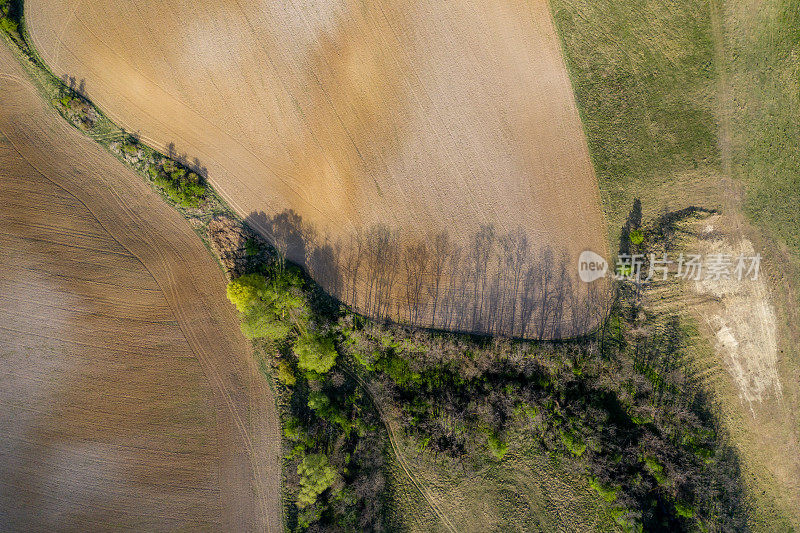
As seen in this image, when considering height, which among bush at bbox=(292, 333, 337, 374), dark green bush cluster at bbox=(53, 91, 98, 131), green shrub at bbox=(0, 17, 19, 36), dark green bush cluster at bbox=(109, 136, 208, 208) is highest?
green shrub at bbox=(0, 17, 19, 36)

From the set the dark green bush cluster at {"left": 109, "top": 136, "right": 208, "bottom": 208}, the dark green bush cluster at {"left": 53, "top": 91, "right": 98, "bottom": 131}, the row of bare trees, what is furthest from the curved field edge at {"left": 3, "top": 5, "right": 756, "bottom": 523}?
the dark green bush cluster at {"left": 53, "top": 91, "right": 98, "bottom": 131}

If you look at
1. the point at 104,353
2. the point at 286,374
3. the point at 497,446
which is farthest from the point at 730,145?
the point at 104,353

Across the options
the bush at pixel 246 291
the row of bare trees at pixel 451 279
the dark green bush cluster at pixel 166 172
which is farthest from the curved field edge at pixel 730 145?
the dark green bush cluster at pixel 166 172

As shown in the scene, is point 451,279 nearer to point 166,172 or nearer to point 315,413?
point 315,413

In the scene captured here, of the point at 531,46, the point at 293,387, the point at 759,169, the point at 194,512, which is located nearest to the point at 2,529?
the point at 194,512

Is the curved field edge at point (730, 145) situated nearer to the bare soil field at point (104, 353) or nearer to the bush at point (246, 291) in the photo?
the bush at point (246, 291)

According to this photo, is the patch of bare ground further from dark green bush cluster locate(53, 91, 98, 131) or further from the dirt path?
dark green bush cluster locate(53, 91, 98, 131)
